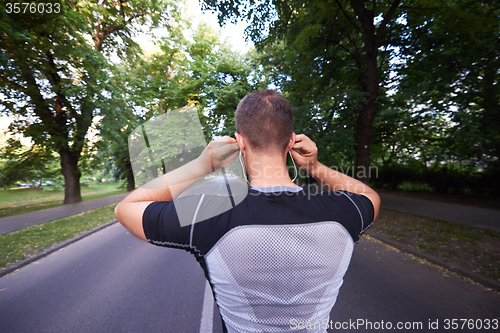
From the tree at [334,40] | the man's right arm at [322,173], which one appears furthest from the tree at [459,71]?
the man's right arm at [322,173]

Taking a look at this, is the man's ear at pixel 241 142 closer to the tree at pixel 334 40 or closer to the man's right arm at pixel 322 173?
the man's right arm at pixel 322 173

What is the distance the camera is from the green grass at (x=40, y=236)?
5.13 meters

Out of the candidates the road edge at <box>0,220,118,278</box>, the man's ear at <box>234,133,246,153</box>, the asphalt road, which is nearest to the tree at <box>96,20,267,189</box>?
the road edge at <box>0,220,118,278</box>

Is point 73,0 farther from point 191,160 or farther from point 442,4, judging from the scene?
point 442,4

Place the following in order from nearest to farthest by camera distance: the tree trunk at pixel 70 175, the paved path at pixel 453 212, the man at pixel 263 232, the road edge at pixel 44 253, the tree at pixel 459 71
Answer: the man at pixel 263 232 < the road edge at pixel 44 253 < the tree at pixel 459 71 < the paved path at pixel 453 212 < the tree trunk at pixel 70 175

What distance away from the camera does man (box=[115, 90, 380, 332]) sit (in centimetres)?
88

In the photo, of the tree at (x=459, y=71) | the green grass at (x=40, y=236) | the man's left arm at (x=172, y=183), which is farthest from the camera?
the tree at (x=459, y=71)

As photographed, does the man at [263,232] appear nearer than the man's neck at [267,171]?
Yes

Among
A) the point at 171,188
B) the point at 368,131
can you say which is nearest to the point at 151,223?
the point at 171,188

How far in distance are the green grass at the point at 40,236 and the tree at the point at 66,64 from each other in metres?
5.02

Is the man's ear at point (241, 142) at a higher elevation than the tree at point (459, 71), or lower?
lower

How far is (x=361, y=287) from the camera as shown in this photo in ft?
11.4

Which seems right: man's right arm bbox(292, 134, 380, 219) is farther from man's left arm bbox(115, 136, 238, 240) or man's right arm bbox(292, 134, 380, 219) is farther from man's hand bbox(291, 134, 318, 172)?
man's left arm bbox(115, 136, 238, 240)

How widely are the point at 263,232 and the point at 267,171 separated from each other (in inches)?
12.9
